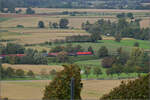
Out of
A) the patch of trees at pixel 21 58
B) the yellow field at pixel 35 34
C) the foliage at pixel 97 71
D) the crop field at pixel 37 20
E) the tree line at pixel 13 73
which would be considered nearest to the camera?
the tree line at pixel 13 73

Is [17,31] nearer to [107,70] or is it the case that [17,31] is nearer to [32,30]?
[32,30]

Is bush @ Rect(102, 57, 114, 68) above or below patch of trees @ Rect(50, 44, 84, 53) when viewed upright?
above

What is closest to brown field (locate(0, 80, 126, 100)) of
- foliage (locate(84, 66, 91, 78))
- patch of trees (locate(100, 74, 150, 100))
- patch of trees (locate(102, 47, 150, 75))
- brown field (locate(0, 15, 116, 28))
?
foliage (locate(84, 66, 91, 78))

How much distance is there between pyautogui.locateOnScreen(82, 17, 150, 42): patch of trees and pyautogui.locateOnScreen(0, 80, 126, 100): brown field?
1355 centimetres

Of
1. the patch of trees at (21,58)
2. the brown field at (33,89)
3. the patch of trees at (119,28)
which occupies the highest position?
the brown field at (33,89)

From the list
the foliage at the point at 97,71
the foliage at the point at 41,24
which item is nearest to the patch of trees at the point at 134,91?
the foliage at the point at 97,71

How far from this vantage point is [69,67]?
6.84 meters

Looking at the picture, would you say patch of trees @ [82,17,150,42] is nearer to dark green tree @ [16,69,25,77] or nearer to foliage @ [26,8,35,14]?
foliage @ [26,8,35,14]

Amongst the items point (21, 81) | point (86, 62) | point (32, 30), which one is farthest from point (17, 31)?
point (21, 81)

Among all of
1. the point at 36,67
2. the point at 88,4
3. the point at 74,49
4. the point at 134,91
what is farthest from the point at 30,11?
the point at 134,91

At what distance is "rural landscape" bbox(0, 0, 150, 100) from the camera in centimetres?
684

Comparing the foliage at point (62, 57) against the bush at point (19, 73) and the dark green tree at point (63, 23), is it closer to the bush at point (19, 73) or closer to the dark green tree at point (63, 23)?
the bush at point (19, 73)

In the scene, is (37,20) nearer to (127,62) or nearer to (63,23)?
(63,23)

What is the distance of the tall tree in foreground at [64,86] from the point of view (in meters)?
6.55
